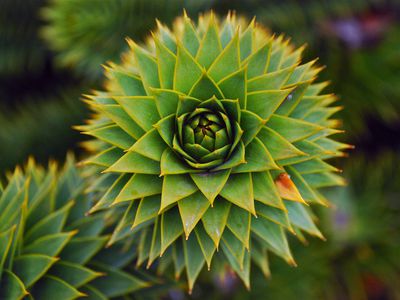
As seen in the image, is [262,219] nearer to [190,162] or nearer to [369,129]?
[190,162]

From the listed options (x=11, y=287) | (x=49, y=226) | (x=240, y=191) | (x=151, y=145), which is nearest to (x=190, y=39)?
(x=151, y=145)

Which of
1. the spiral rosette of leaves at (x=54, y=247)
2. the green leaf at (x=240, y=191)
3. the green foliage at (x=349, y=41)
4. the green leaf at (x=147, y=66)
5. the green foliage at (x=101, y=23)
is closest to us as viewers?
the green leaf at (x=240, y=191)

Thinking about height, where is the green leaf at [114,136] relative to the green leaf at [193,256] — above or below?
above

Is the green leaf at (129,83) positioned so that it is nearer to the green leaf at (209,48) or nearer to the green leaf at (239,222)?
the green leaf at (209,48)

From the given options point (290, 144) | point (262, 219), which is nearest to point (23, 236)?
point (262, 219)

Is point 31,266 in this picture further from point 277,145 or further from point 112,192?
point 277,145

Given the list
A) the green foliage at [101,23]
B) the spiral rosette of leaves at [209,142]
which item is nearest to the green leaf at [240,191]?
the spiral rosette of leaves at [209,142]

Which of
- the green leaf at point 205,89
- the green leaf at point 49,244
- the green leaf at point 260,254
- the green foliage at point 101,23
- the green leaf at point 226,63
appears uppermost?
the green foliage at point 101,23
